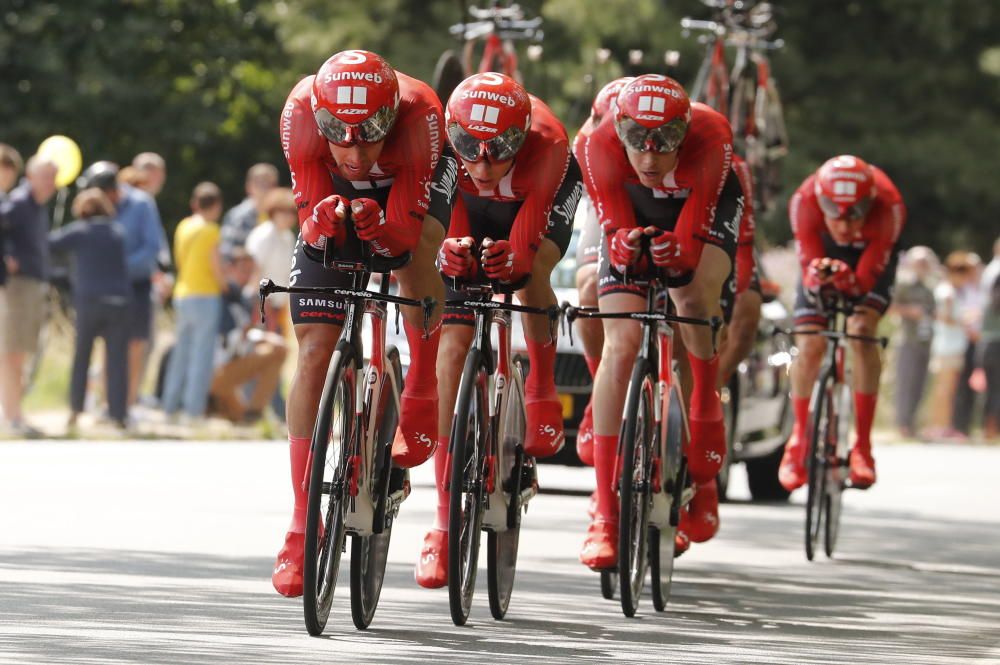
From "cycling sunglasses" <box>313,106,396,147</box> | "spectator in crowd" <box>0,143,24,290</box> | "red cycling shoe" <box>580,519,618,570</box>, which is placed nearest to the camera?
"cycling sunglasses" <box>313,106,396,147</box>

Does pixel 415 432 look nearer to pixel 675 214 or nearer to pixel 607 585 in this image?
pixel 607 585

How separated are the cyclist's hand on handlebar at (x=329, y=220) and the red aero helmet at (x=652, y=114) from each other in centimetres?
186

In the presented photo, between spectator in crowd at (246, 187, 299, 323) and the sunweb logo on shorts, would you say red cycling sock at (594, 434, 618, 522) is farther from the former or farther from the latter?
spectator in crowd at (246, 187, 299, 323)

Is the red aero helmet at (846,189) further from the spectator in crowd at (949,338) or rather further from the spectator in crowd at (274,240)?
the spectator in crowd at (949,338)

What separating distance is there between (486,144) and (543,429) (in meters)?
1.32

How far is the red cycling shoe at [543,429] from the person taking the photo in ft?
33.7

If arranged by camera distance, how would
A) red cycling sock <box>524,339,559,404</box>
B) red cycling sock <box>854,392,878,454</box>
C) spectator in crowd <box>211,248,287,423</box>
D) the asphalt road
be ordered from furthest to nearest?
spectator in crowd <box>211,248,287,423</box> → red cycling sock <box>854,392,878,454</box> → red cycling sock <box>524,339,559,404</box> → the asphalt road

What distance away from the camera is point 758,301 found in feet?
43.9

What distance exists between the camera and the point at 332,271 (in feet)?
30.2

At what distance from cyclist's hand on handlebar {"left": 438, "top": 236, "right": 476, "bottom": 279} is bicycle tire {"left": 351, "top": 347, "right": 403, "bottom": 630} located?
0.41m

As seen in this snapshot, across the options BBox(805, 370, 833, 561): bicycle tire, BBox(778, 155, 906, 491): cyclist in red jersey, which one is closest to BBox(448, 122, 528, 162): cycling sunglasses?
BBox(805, 370, 833, 561): bicycle tire

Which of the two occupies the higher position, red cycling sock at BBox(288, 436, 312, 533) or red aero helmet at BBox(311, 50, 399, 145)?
red aero helmet at BBox(311, 50, 399, 145)

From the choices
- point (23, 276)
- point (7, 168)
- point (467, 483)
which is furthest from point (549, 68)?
point (467, 483)

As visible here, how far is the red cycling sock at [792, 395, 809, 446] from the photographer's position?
1415cm
